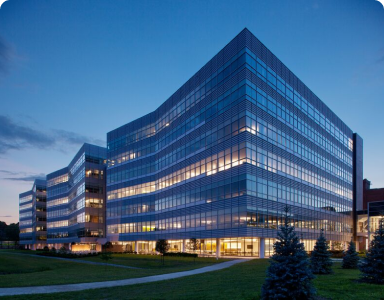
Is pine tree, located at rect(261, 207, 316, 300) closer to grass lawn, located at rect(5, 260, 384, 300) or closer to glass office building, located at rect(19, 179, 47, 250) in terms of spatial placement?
grass lawn, located at rect(5, 260, 384, 300)


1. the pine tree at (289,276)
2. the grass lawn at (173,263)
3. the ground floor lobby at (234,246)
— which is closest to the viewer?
the pine tree at (289,276)

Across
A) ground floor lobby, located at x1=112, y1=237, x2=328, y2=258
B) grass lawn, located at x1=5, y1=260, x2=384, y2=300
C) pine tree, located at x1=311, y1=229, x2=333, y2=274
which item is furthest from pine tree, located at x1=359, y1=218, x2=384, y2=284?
ground floor lobby, located at x1=112, y1=237, x2=328, y2=258

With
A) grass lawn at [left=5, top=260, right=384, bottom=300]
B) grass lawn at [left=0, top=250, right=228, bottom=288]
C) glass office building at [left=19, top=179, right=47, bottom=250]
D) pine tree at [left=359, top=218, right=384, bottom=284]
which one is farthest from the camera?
glass office building at [left=19, top=179, right=47, bottom=250]

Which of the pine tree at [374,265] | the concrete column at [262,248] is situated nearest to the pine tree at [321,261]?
the pine tree at [374,265]

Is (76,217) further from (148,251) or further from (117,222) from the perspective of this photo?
(148,251)

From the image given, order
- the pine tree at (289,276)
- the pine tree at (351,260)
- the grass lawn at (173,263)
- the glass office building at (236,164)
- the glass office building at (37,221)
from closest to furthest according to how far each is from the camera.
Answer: the pine tree at (289,276) → the pine tree at (351,260) → the grass lawn at (173,263) → the glass office building at (236,164) → the glass office building at (37,221)

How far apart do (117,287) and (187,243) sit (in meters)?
38.7

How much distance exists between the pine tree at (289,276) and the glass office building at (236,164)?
3027cm

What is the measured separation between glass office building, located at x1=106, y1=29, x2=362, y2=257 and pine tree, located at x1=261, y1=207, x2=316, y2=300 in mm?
30269

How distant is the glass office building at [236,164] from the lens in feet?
148

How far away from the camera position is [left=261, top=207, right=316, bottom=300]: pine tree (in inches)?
468

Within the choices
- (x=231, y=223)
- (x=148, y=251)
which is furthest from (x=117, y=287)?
(x=148, y=251)

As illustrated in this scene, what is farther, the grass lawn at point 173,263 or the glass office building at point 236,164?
the glass office building at point 236,164

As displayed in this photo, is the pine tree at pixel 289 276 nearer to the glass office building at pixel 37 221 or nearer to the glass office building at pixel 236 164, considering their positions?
the glass office building at pixel 236 164
